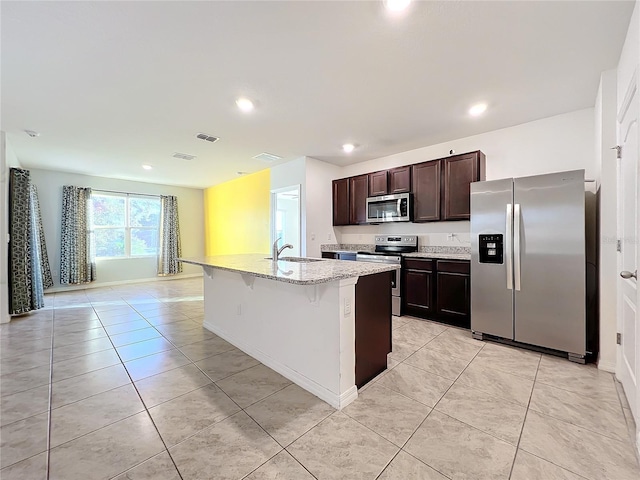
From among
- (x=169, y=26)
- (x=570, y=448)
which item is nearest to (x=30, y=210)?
(x=169, y=26)

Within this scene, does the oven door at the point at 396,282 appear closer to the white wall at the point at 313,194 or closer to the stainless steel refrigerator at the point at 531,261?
the stainless steel refrigerator at the point at 531,261

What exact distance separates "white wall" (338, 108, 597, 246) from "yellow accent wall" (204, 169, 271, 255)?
2.84 m

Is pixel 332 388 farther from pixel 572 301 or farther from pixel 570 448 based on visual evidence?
pixel 572 301

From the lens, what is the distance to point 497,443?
4.85ft

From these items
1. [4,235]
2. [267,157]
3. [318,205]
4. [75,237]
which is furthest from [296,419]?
[75,237]

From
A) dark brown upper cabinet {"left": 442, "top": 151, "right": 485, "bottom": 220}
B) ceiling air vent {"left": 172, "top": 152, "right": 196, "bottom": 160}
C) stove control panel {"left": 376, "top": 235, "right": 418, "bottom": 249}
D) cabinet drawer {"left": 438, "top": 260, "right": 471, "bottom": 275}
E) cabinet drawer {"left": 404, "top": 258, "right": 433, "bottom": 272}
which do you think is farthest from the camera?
ceiling air vent {"left": 172, "top": 152, "right": 196, "bottom": 160}

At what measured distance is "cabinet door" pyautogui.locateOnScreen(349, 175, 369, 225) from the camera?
4.64 meters

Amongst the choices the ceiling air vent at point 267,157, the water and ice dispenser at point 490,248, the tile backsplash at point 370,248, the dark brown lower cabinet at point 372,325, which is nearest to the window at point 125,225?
the ceiling air vent at point 267,157

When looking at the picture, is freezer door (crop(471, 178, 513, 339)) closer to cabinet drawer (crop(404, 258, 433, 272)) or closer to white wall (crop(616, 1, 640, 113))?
cabinet drawer (crop(404, 258, 433, 272))

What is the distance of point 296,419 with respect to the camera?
1695mm

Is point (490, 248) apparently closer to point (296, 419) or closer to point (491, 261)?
point (491, 261)

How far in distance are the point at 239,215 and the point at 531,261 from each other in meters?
5.71

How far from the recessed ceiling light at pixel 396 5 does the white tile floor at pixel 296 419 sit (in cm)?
253

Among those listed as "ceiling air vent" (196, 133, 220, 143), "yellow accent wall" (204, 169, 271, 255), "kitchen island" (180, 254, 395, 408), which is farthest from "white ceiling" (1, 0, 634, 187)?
"yellow accent wall" (204, 169, 271, 255)
